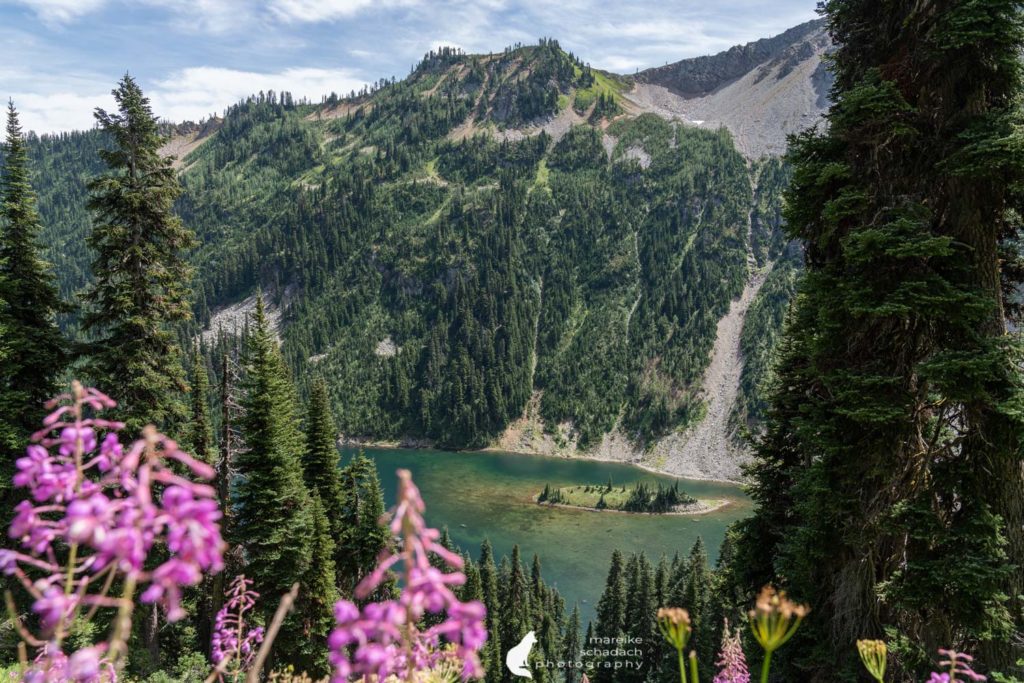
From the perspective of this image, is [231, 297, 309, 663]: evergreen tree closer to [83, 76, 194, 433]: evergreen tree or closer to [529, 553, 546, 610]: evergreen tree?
[83, 76, 194, 433]: evergreen tree

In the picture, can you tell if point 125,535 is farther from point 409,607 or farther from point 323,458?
point 323,458

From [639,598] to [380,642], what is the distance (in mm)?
63337

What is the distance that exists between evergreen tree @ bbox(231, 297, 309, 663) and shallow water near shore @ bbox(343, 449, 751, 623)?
196ft

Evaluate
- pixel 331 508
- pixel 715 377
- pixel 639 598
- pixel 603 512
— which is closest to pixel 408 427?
pixel 603 512

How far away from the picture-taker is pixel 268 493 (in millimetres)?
22062

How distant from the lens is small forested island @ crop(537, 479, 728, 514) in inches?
4557

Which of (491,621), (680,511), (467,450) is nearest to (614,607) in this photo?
(491,621)

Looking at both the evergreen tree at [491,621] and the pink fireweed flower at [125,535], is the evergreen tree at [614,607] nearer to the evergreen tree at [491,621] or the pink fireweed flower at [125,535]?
the evergreen tree at [491,621]

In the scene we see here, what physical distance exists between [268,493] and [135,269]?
9075 mm

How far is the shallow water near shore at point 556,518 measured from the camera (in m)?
92.2

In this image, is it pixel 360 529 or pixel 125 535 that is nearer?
pixel 125 535

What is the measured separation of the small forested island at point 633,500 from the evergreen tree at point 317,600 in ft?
315

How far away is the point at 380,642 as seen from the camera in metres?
1.93

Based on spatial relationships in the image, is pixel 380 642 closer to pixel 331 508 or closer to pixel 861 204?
pixel 861 204
